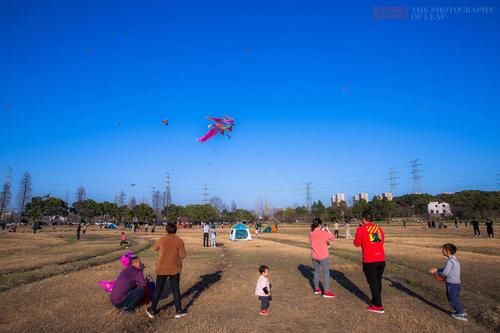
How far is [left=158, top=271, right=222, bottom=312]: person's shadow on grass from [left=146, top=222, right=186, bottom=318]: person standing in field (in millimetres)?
739

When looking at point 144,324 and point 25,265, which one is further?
point 25,265

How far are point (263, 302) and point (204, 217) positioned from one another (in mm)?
116546

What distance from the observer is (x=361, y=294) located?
393 inches

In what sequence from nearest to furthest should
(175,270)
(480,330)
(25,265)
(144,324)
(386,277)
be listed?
(480,330), (144,324), (175,270), (386,277), (25,265)

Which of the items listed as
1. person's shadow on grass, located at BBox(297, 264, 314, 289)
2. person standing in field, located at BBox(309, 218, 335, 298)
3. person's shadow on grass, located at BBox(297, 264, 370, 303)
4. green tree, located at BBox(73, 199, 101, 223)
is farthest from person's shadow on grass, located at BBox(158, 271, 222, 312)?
green tree, located at BBox(73, 199, 101, 223)

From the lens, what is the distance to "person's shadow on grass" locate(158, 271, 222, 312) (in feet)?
29.3

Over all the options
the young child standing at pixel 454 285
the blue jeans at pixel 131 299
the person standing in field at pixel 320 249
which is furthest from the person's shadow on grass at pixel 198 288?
the young child standing at pixel 454 285

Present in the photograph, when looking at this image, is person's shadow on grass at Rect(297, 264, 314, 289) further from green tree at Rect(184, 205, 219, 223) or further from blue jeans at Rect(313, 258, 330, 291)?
green tree at Rect(184, 205, 219, 223)

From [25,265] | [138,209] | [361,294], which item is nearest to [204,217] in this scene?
[138,209]

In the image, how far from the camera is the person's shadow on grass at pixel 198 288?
29.3ft

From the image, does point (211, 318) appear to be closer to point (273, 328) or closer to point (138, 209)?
point (273, 328)

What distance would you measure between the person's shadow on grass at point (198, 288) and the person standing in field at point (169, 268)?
0.74 m

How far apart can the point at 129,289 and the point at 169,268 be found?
4.14 feet

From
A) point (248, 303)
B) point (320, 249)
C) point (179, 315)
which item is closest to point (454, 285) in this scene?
point (320, 249)
